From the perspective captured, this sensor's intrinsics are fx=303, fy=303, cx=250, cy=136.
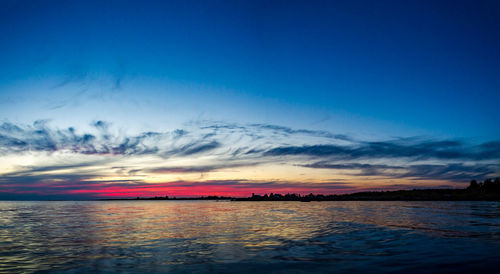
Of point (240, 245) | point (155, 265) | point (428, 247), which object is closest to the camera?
point (155, 265)

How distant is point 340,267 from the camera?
14.3m

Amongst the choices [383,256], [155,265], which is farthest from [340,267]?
[155,265]

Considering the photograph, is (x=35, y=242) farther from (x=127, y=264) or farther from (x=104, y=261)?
(x=127, y=264)

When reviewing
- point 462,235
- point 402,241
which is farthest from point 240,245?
point 462,235

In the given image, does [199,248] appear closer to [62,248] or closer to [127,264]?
[127,264]

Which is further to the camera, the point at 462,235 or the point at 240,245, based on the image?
the point at 462,235

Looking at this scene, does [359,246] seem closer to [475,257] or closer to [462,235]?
[475,257]

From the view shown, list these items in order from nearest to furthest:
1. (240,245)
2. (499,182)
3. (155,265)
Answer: (155,265) < (240,245) < (499,182)

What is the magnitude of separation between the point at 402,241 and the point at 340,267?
Result: 33.2ft

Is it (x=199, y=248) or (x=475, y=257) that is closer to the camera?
(x=475, y=257)

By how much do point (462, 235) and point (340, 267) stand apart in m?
16.2

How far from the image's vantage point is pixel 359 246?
19859 millimetres

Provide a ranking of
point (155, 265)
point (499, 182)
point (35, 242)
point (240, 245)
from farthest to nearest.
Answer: point (499, 182) → point (35, 242) → point (240, 245) → point (155, 265)

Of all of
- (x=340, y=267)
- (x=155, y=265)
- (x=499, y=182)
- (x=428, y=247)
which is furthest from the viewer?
→ (x=499, y=182)
